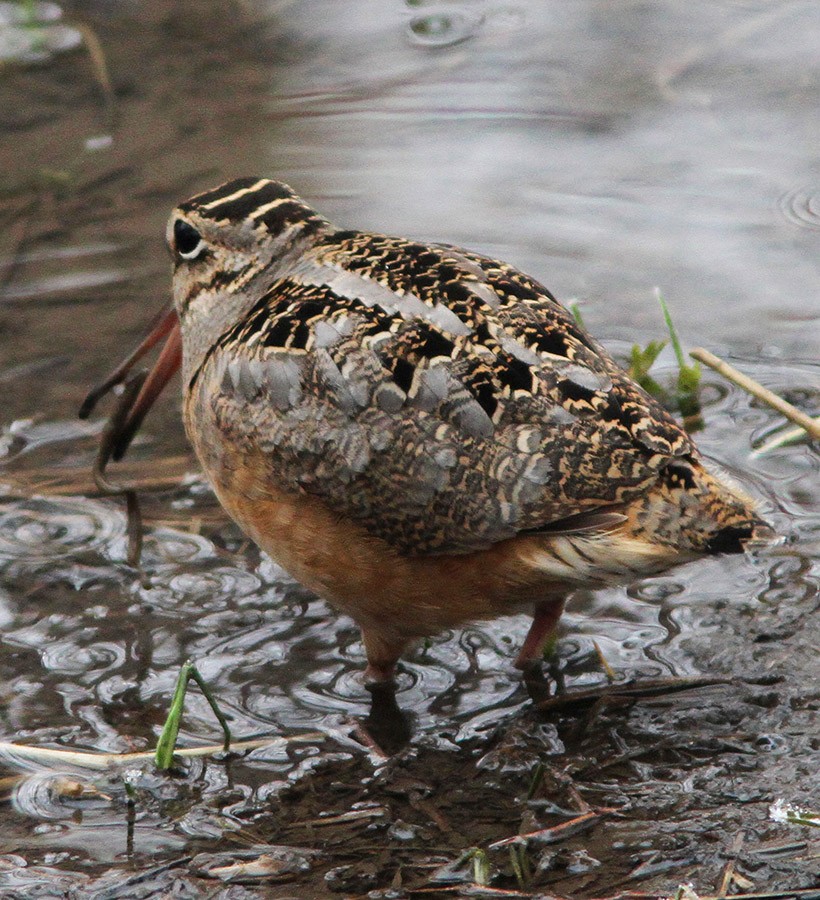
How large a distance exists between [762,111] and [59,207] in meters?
4.11

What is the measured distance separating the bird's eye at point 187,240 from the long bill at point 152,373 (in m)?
0.53

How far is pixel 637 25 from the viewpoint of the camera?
986 cm

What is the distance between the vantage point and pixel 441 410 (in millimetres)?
4527

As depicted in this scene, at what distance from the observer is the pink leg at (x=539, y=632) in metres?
5.05

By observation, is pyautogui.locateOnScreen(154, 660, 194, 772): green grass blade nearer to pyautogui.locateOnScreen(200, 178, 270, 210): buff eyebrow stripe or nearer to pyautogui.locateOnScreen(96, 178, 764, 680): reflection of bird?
pyautogui.locateOnScreen(96, 178, 764, 680): reflection of bird

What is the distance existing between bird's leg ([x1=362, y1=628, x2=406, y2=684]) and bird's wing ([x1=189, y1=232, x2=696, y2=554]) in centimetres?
51

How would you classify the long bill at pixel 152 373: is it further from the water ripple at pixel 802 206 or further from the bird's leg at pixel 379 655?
the water ripple at pixel 802 206

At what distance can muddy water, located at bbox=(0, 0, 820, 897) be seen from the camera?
454 centimetres

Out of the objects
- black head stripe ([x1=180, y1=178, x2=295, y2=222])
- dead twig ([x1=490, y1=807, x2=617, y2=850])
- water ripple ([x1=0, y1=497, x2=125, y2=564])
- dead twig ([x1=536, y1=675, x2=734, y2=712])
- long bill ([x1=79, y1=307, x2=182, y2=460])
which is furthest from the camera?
long bill ([x1=79, y1=307, x2=182, y2=460])

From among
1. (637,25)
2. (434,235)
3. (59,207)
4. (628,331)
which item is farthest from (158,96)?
(628,331)

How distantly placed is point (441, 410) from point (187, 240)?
1545 mm

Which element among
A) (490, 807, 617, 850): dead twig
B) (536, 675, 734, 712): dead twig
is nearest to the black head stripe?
(536, 675, 734, 712): dead twig

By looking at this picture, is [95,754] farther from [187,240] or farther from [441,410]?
[187,240]

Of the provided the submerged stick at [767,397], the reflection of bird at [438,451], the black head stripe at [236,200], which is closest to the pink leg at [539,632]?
the reflection of bird at [438,451]
